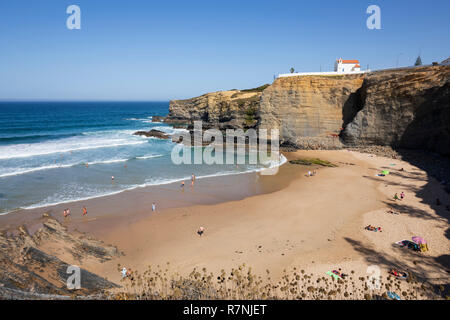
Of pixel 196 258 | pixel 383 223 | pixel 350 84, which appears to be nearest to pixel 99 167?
pixel 196 258

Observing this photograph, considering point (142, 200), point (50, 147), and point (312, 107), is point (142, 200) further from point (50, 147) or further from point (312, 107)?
point (312, 107)

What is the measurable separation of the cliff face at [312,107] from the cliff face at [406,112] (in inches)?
78.7

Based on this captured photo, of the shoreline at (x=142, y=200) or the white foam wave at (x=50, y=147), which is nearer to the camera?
the shoreline at (x=142, y=200)

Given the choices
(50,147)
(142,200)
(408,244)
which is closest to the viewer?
(408,244)

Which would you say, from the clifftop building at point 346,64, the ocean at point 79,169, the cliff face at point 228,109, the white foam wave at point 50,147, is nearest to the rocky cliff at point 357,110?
the cliff face at point 228,109

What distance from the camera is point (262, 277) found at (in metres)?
10.3

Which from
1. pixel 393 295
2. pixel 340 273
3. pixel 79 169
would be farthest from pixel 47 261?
pixel 79 169

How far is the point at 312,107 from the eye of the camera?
3491 cm

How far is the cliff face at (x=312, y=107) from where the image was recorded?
34000 millimetres

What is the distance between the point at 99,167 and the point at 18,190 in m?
7.70

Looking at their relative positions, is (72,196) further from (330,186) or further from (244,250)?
(330,186)

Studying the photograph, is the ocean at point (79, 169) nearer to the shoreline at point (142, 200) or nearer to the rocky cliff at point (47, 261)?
the shoreline at point (142, 200)

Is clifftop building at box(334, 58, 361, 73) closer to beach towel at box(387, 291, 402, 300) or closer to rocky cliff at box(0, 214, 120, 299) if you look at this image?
beach towel at box(387, 291, 402, 300)

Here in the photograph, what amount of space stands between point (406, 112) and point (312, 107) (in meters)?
10.5
